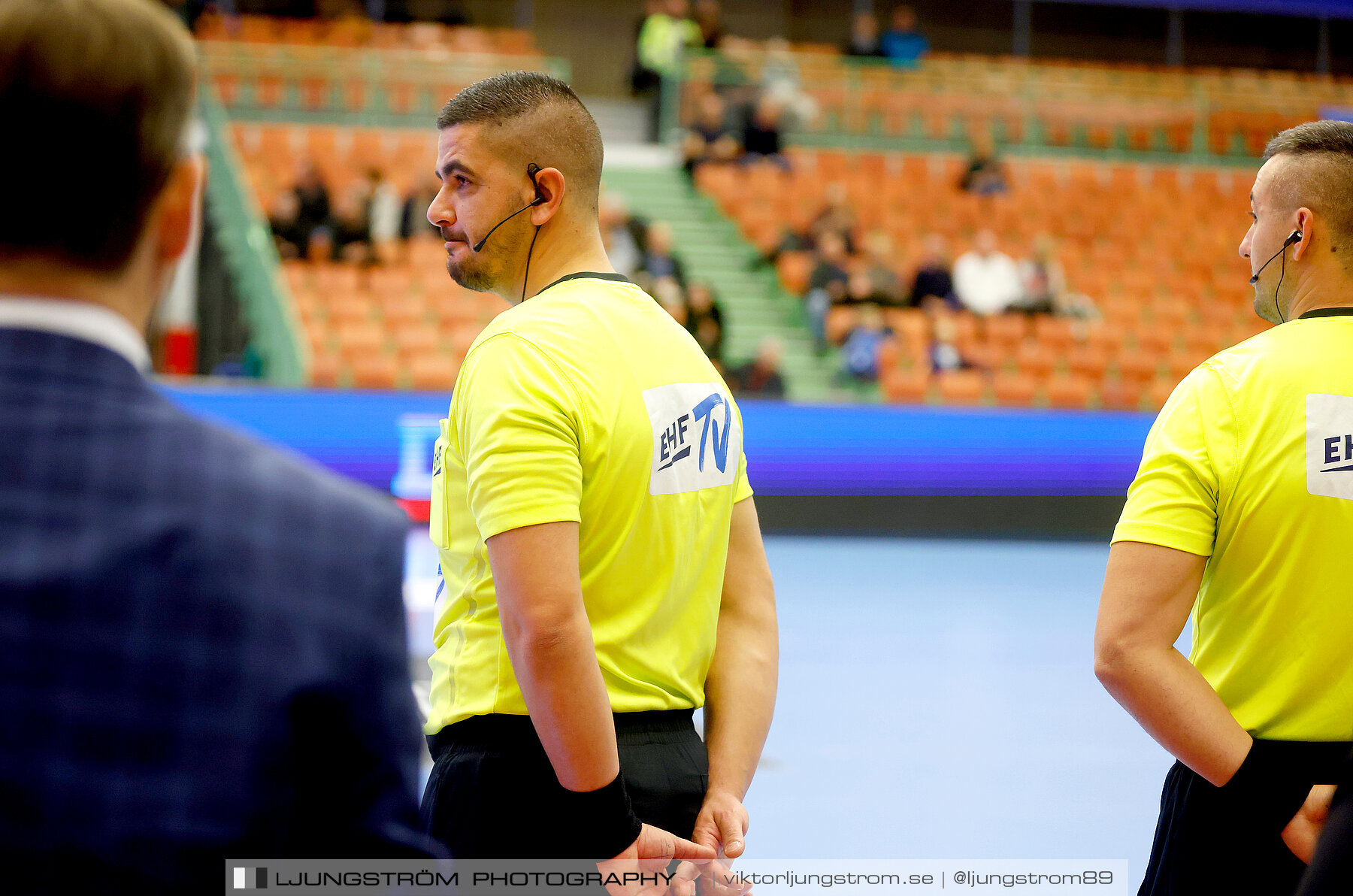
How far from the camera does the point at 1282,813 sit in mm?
1666

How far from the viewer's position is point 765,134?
13.3m

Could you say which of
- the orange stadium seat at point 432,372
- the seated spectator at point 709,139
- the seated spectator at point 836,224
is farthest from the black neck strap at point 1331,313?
the seated spectator at point 709,139

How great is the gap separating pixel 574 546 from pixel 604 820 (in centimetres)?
34

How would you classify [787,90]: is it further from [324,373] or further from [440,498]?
[440,498]

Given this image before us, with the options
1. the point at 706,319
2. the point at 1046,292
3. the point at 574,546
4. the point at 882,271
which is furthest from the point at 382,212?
the point at 574,546

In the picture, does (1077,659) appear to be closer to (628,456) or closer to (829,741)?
(829,741)

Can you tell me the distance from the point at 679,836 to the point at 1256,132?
14611 millimetres

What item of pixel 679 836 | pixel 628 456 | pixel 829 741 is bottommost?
pixel 829 741

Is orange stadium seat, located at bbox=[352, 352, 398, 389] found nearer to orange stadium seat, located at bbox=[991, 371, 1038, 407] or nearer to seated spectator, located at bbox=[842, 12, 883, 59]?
orange stadium seat, located at bbox=[991, 371, 1038, 407]

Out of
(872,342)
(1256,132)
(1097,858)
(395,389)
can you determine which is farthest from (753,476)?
(1256,132)

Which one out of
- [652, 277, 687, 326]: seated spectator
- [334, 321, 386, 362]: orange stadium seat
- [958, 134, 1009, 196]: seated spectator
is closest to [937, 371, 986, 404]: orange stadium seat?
[652, 277, 687, 326]: seated spectator

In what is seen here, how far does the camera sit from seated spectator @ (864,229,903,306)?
11.6 meters

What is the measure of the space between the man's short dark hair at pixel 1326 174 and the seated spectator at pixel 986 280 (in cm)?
1033

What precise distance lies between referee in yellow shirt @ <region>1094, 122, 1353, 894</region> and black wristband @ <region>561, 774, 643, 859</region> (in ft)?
2.13
